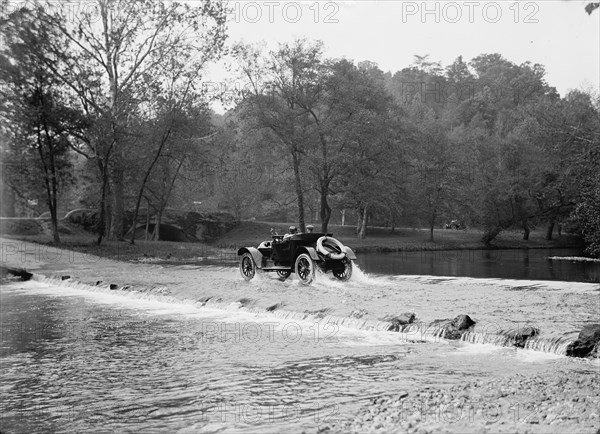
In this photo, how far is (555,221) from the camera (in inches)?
2258


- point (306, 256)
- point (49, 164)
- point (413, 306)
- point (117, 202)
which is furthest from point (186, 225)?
point (413, 306)

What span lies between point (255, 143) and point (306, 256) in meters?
32.9

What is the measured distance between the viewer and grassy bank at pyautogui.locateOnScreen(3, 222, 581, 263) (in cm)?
3678

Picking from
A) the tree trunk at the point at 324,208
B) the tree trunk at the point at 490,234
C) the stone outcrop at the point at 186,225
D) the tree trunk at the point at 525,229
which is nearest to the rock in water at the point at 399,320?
the tree trunk at the point at 324,208

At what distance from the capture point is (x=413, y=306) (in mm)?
14625

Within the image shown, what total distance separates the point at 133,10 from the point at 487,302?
34032 millimetres

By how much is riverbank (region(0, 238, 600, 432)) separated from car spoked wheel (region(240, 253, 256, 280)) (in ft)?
1.28

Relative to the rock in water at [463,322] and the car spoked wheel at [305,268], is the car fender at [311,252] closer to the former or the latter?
the car spoked wheel at [305,268]

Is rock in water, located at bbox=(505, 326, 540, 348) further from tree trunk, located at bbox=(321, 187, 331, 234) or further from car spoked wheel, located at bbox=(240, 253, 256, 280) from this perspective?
tree trunk, located at bbox=(321, 187, 331, 234)

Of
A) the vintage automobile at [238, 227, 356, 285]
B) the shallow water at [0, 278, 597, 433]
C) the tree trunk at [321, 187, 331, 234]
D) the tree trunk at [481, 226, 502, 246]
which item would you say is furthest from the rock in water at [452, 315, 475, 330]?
the tree trunk at [481, 226, 502, 246]

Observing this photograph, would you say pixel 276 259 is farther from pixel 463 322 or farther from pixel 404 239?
pixel 404 239

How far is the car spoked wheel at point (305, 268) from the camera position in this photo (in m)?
18.5

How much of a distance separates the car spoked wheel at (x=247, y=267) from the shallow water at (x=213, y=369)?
18.0 feet

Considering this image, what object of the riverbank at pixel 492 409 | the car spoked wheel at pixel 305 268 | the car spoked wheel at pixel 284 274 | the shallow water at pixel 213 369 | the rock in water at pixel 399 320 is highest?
the car spoked wheel at pixel 305 268
